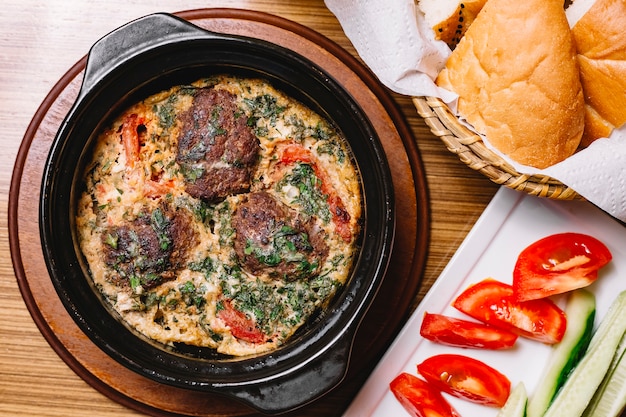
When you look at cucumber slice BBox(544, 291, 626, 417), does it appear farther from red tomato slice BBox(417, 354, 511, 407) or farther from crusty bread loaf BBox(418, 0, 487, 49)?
crusty bread loaf BBox(418, 0, 487, 49)

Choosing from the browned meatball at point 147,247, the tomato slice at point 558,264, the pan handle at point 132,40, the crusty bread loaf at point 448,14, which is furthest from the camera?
the tomato slice at point 558,264

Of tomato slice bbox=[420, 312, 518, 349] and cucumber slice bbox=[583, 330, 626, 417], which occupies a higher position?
cucumber slice bbox=[583, 330, 626, 417]

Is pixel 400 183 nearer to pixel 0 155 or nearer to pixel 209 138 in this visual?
pixel 209 138

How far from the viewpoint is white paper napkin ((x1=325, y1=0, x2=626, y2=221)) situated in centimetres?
260

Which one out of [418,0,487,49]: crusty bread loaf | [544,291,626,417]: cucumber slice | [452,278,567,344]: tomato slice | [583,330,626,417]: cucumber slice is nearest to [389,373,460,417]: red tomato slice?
[452,278,567,344]: tomato slice

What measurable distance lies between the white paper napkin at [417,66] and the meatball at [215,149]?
616mm

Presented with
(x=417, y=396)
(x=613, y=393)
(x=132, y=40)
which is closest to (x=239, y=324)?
(x=417, y=396)

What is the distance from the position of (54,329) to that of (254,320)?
892mm

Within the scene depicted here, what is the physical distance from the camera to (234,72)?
105 inches

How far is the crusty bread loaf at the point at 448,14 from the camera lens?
9.04 ft

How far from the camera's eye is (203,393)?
2.85 m

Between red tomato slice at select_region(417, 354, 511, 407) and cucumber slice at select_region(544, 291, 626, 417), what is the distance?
265mm

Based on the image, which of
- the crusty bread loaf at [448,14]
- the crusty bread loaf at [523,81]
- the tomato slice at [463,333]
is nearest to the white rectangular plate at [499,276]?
the tomato slice at [463,333]

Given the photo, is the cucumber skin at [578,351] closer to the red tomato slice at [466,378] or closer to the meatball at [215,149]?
the red tomato slice at [466,378]
